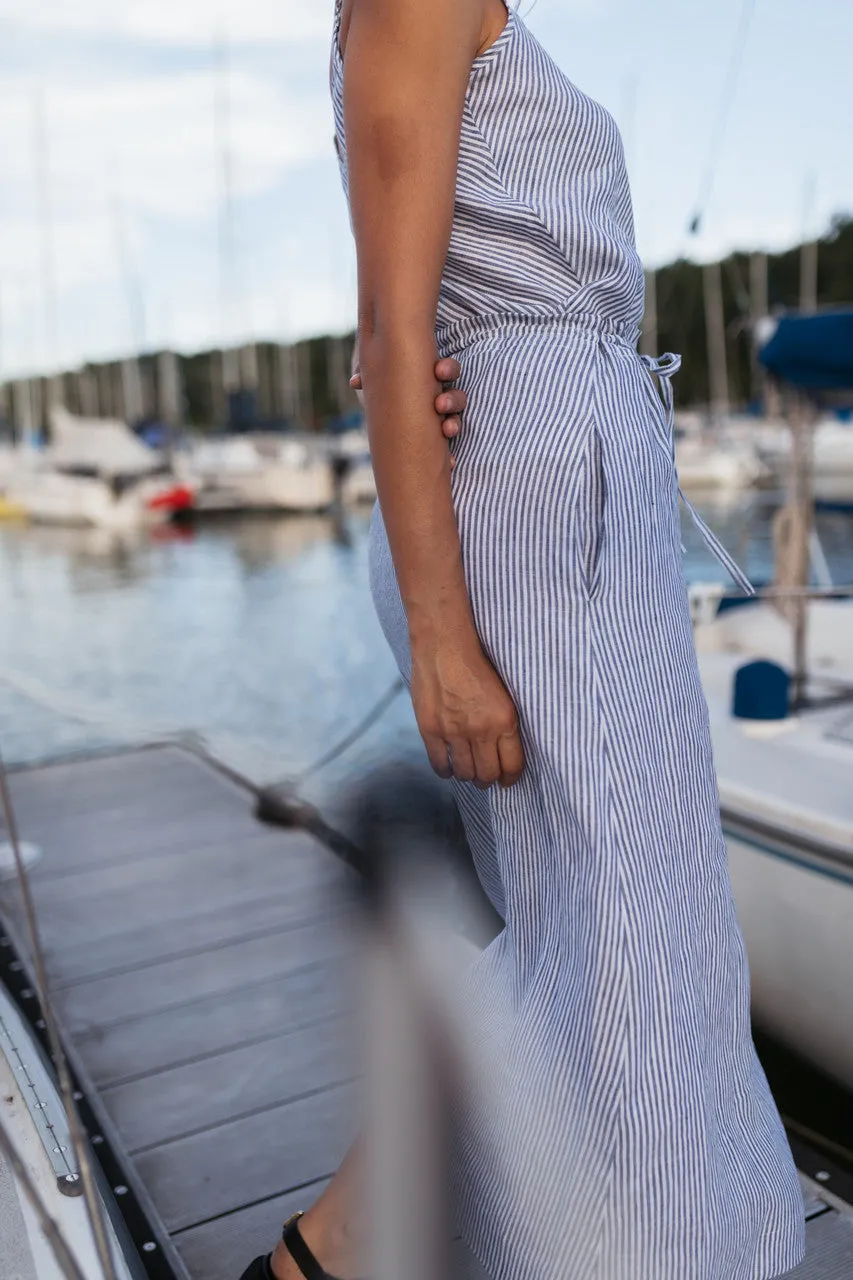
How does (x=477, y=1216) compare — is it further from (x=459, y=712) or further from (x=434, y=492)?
(x=434, y=492)

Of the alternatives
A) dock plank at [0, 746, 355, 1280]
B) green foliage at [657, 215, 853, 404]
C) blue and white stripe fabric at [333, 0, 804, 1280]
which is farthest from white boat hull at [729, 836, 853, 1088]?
green foliage at [657, 215, 853, 404]

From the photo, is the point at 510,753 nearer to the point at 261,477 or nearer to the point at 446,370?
the point at 446,370

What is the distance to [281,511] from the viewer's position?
2819 cm

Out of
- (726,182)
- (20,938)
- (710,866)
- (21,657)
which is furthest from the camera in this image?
(21,657)

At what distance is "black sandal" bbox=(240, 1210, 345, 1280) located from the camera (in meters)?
1.30

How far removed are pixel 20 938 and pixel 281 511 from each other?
2562 cm

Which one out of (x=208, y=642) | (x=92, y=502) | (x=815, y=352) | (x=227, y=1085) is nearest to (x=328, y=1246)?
(x=227, y=1085)

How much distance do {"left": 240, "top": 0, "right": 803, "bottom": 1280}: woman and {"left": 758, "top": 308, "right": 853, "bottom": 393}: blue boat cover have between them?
8.22 ft

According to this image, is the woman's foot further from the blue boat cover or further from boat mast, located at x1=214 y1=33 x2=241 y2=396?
boat mast, located at x1=214 y1=33 x2=241 y2=396

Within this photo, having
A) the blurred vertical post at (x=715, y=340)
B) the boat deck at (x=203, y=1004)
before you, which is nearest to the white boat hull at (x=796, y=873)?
the boat deck at (x=203, y=1004)

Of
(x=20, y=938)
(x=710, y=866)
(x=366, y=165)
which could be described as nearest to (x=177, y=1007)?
(x=20, y=938)

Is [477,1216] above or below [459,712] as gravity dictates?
below

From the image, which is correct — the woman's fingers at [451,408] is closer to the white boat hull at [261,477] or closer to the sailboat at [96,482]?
the sailboat at [96,482]

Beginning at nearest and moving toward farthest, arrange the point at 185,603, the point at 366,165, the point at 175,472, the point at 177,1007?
the point at 366,165 < the point at 177,1007 < the point at 185,603 < the point at 175,472
